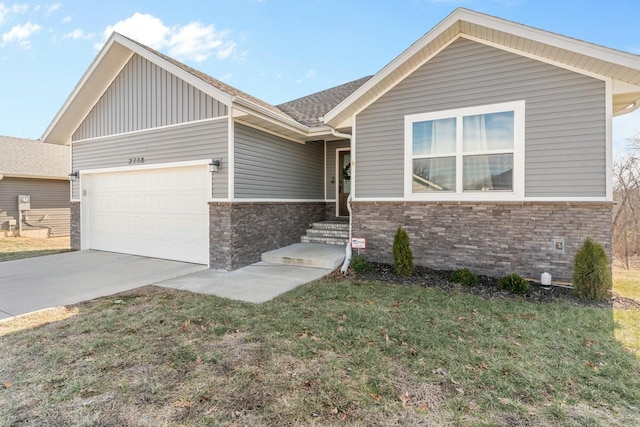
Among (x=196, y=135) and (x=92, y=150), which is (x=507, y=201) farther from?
(x=92, y=150)

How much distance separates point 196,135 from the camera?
754 cm

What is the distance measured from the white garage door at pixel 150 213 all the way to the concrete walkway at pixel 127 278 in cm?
45

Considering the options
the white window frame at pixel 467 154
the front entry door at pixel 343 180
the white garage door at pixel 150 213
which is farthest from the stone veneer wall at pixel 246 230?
the white window frame at pixel 467 154

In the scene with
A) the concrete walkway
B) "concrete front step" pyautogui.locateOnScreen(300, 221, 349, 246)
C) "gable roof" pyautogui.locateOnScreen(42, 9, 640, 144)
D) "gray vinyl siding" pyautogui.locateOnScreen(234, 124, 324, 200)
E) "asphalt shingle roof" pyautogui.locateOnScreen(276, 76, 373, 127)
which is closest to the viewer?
"gable roof" pyautogui.locateOnScreen(42, 9, 640, 144)

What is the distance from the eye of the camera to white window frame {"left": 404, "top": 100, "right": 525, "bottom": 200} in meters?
5.78

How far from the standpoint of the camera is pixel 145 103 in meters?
8.37

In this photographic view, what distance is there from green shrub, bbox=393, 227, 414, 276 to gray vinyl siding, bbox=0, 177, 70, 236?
16.2 metres

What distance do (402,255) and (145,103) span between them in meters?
7.60

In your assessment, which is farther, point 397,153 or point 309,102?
point 309,102

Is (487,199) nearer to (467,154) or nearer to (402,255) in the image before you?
(467,154)

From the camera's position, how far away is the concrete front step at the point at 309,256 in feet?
23.7

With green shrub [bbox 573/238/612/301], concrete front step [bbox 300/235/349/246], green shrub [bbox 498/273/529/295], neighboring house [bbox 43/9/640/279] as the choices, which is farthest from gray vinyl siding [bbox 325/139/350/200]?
green shrub [bbox 573/238/612/301]

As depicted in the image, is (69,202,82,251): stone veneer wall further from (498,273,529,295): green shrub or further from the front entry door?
(498,273,529,295): green shrub

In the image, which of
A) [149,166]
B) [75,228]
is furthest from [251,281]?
[75,228]
